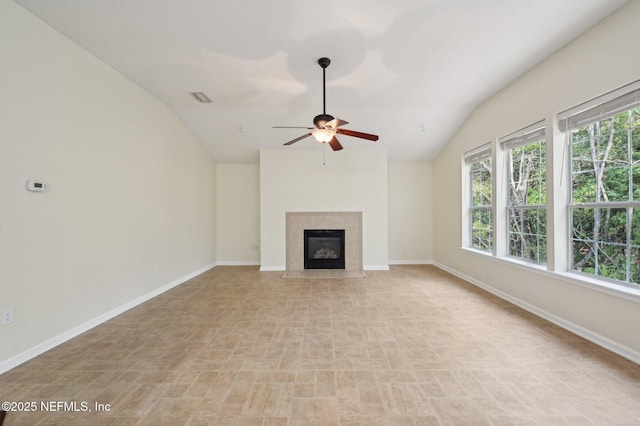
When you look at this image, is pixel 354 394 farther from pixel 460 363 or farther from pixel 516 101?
pixel 516 101

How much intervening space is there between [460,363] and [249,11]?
3496 millimetres

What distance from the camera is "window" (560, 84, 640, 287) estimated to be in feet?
7.59

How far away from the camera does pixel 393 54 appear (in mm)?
2941

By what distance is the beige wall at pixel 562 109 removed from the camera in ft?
7.35

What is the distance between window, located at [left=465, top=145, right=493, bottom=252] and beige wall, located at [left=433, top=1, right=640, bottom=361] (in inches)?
9.3

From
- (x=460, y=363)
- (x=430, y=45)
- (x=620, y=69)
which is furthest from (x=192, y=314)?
(x=620, y=69)

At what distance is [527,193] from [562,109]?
1.12 metres

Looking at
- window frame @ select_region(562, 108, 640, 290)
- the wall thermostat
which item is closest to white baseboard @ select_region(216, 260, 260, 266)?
the wall thermostat

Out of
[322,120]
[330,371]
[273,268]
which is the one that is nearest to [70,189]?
[322,120]

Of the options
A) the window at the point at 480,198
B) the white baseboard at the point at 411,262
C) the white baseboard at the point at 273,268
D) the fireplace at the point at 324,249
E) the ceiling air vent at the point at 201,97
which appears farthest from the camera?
the white baseboard at the point at 411,262

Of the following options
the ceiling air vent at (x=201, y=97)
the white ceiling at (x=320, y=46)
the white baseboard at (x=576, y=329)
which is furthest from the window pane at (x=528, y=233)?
the ceiling air vent at (x=201, y=97)

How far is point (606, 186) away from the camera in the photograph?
2531 millimetres

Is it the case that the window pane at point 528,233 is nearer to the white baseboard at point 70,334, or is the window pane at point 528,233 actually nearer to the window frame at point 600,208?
the window frame at point 600,208

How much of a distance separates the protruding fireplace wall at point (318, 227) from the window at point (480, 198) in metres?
2.18
